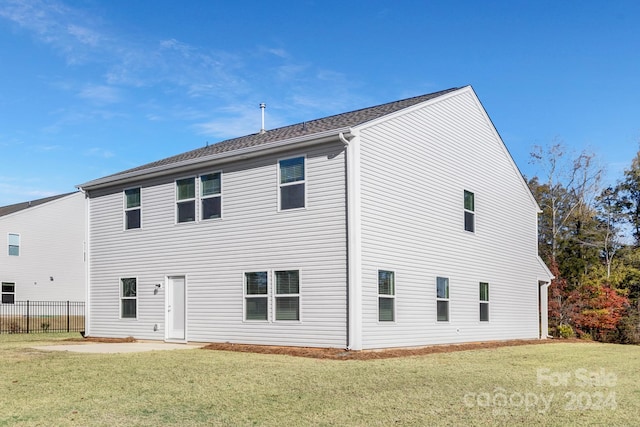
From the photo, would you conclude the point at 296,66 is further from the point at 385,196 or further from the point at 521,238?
the point at 521,238

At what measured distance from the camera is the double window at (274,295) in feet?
51.5

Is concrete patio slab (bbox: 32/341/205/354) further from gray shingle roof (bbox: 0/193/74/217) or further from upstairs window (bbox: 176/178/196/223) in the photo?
gray shingle roof (bbox: 0/193/74/217)

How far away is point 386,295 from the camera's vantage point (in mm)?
15750

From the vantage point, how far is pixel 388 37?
66.2 ft

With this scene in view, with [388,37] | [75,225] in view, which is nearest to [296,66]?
[388,37]

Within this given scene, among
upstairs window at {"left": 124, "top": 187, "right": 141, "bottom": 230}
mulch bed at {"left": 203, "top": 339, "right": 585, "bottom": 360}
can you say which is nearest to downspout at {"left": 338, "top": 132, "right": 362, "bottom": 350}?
mulch bed at {"left": 203, "top": 339, "right": 585, "bottom": 360}

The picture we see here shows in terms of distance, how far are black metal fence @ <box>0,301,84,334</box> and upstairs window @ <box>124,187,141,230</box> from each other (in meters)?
9.63

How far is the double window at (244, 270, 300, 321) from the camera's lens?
15.7 metres

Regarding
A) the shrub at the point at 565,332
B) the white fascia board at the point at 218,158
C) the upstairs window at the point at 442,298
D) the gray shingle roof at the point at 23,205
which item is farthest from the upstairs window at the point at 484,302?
the gray shingle roof at the point at 23,205

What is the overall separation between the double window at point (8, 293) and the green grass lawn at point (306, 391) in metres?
23.1

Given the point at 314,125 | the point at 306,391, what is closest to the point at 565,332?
the point at 314,125

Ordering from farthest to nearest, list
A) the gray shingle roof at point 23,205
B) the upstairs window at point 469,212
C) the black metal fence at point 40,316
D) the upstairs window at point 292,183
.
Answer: the gray shingle roof at point 23,205 < the black metal fence at point 40,316 < the upstairs window at point 469,212 < the upstairs window at point 292,183

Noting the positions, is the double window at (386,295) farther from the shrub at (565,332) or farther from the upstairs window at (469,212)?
the shrub at (565,332)

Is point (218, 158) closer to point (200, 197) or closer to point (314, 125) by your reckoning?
point (200, 197)
